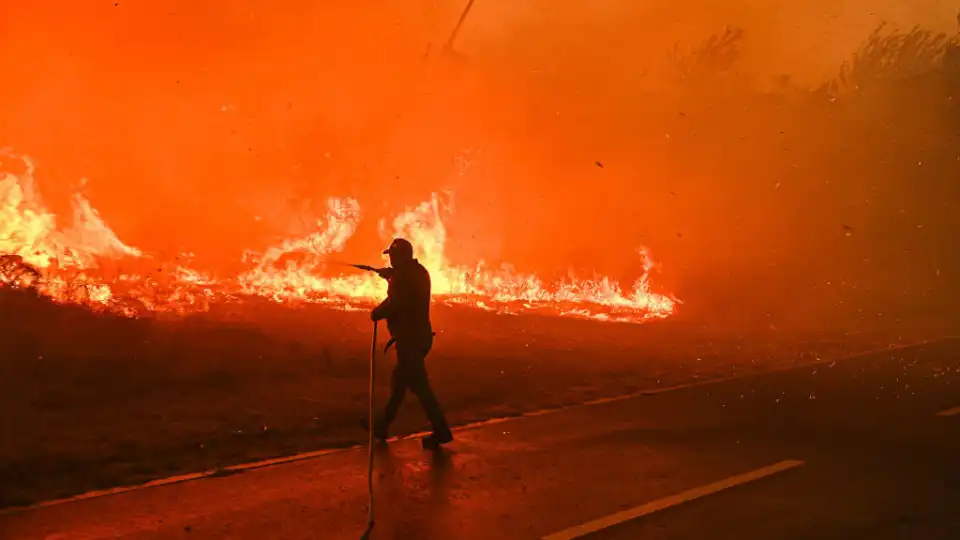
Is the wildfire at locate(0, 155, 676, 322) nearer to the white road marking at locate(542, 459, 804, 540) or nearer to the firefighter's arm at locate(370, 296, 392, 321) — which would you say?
the firefighter's arm at locate(370, 296, 392, 321)

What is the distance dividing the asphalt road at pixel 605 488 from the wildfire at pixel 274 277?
738 cm

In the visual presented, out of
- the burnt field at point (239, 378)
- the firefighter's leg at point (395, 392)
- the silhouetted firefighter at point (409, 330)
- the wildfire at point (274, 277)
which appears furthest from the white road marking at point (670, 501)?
the wildfire at point (274, 277)

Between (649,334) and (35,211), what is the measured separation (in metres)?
12.0

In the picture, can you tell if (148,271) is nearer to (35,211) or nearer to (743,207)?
(35,211)

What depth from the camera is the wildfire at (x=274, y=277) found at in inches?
547

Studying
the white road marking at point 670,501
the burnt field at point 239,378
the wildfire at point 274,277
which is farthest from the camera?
the wildfire at point 274,277

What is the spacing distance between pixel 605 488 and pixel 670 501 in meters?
0.52

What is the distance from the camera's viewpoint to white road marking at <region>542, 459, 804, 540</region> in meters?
5.25

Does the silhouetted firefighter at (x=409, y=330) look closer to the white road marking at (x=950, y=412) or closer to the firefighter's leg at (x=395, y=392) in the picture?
the firefighter's leg at (x=395, y=392)

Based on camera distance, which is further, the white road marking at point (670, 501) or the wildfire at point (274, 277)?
the wildfire at point (274, 277)

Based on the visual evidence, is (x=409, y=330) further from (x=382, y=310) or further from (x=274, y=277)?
(x=274, y=277)

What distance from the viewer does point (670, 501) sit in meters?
5.89

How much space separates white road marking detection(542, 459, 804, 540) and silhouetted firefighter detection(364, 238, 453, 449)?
84.9 inches

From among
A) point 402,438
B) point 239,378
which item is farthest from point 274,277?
point 402,438
